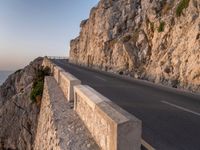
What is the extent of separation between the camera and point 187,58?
2344 cm

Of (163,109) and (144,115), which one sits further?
(163,109)

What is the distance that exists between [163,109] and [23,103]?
2289 centimetres

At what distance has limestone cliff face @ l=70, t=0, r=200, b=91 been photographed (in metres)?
23.4

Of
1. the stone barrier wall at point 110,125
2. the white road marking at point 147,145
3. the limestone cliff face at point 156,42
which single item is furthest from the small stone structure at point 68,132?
the limestone cliff face at point 156,42

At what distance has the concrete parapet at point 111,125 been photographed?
5.34 meters

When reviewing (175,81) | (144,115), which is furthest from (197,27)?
(144,115)

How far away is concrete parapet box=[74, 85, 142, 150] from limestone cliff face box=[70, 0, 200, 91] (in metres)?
14.3

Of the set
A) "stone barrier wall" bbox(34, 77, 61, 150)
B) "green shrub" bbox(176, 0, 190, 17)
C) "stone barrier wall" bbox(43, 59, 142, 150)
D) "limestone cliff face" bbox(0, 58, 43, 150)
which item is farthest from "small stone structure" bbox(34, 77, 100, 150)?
"green shrub" bbox(176, 0, 190, 17)

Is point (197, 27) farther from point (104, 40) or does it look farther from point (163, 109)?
point (104, 40)

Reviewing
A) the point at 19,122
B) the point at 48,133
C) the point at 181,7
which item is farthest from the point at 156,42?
the point at 48,133

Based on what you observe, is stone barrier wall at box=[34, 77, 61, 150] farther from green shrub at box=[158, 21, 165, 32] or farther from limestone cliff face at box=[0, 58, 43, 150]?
green shrub at box=[158, 21, 165, 32]

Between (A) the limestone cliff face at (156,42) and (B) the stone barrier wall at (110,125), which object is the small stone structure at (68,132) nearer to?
(B) the stone barrier wall at (110,125)

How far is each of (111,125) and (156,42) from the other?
26.5m

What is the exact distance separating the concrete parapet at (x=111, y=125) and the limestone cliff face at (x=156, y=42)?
14287 mm
